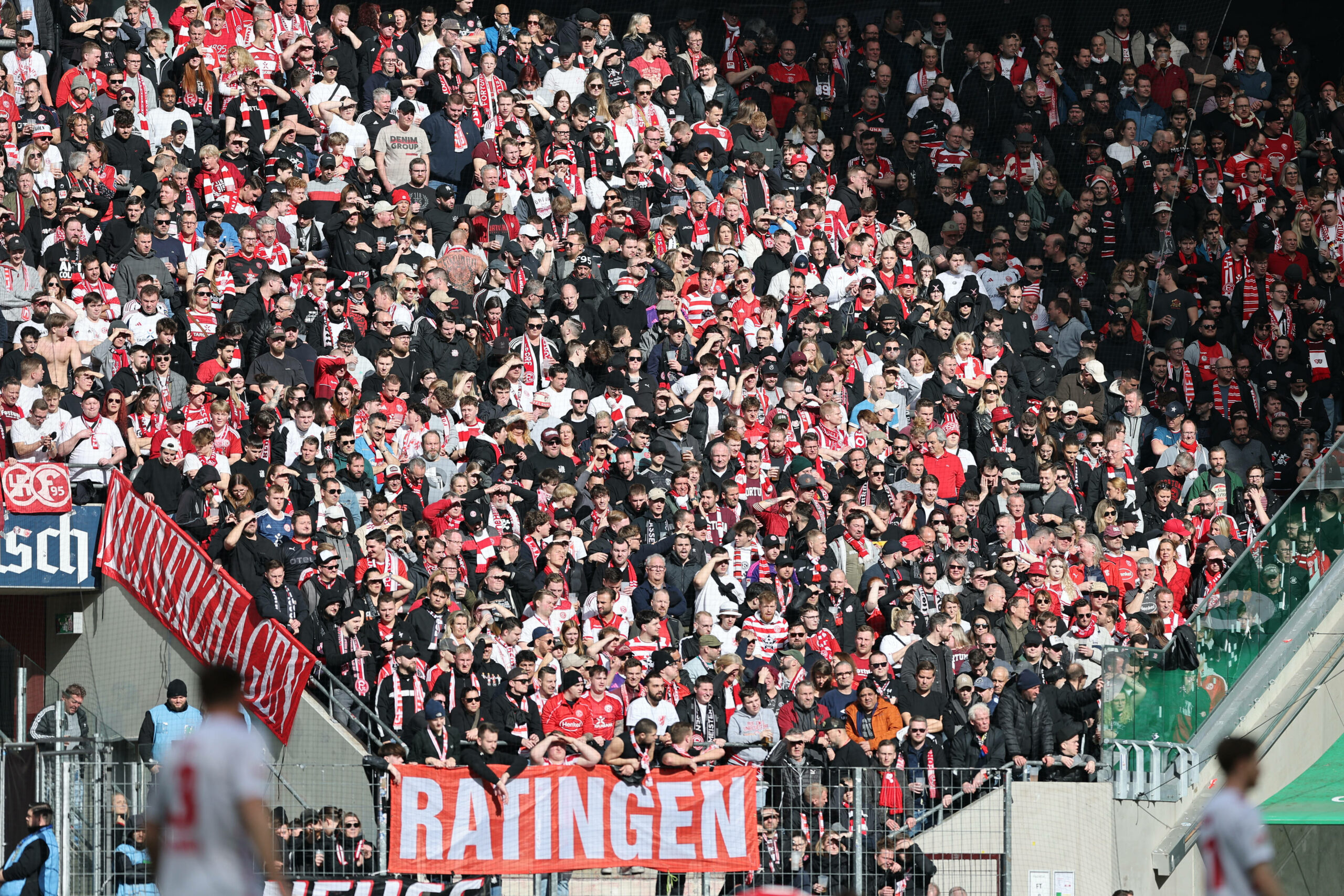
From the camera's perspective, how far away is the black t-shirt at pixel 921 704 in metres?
15.1

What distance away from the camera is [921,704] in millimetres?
15188

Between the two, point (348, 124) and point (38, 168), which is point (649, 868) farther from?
point (348, 124)

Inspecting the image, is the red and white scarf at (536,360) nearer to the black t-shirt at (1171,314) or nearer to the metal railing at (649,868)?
the metal railing at (649,868)

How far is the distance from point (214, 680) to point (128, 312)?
36.4 ft

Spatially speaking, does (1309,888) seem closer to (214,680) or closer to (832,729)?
(832,729)

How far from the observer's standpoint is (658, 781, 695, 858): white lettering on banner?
44.7ft

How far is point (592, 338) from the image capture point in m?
18.8

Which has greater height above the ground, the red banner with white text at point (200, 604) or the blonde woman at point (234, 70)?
the blonde woman at point (234, 70)

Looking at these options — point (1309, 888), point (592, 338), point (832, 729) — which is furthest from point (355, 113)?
point (1309, 888)

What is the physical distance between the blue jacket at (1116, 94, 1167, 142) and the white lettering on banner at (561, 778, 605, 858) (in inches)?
509

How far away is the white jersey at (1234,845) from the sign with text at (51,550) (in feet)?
34.3

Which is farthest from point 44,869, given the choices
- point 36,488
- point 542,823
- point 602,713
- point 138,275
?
point 138,275

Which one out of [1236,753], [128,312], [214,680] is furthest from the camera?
[128,312]

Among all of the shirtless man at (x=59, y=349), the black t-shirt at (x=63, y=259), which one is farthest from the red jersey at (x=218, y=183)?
the shirtless man at (x=59, y=349)
